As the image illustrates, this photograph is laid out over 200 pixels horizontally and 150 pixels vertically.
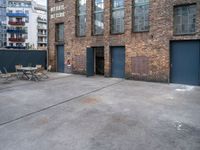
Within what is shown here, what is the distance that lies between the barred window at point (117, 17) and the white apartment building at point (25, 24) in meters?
37.8

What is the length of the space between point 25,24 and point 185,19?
52781 millimetres

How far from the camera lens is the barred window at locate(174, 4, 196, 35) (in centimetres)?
1109

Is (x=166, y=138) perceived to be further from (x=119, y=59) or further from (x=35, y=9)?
(x=35, y=9)

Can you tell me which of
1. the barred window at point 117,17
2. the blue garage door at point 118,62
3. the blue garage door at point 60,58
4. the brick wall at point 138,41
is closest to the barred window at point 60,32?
the blue garage door at point 60,58

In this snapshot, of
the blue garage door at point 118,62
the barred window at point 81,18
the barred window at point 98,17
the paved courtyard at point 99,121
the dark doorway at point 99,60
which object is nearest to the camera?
the paved courtyard at point 99,121

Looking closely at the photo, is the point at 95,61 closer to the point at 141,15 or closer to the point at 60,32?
the point at 60,32

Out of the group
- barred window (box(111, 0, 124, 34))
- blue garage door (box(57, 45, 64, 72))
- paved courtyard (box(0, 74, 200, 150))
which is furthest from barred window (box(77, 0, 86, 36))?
paved courtyard (box(0, 74, 200, 150))

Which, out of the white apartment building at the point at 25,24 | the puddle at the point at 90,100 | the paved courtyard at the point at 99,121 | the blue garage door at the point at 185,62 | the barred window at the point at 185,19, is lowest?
the paved courtyard at the point at 99,121

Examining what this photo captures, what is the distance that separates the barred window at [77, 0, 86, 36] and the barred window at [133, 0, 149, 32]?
4354 millimetres

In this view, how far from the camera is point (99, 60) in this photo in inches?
621

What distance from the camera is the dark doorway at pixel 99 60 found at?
15.5 meters

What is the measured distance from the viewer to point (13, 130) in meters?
4.88

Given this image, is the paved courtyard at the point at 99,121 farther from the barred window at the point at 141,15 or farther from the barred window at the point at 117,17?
the barred window at the point at 117,17

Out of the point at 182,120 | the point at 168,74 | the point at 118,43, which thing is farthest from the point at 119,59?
the point at 182,120
